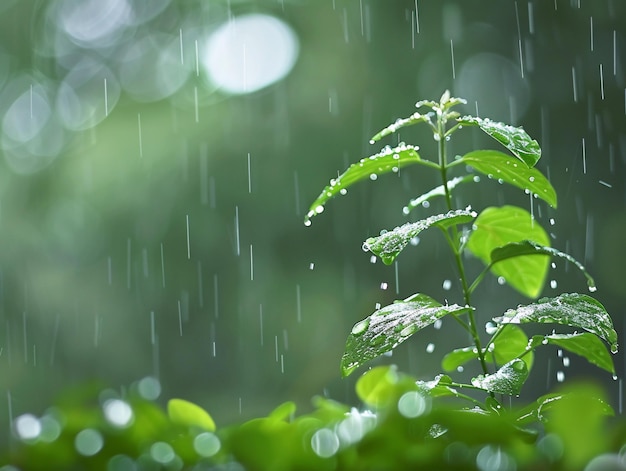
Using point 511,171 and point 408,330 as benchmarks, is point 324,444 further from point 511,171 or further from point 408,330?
point 511,171

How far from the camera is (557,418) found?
0.29m

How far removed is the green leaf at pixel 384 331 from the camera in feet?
1.86

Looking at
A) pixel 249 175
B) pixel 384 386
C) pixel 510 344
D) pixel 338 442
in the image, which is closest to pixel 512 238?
pixel 510 344

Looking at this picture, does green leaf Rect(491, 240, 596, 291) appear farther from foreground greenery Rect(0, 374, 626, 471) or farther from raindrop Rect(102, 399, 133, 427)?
raindrop Rect(102, 399, 133, 427)

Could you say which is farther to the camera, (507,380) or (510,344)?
(510,344)

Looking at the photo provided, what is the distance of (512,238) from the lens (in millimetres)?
792

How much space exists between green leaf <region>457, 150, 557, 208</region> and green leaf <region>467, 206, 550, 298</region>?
0.29 feet

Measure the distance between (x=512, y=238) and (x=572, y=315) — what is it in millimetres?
214

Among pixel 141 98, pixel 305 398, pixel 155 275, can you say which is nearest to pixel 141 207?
pixel 155 275

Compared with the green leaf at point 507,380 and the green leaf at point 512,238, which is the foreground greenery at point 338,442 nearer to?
the green leaf at point 507,380

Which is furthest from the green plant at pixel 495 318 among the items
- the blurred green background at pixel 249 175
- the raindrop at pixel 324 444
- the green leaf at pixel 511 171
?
the blurred green background at pixel 249 175

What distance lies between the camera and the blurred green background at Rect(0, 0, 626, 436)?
3.57 meters

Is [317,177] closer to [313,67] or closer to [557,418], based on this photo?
[313,67]

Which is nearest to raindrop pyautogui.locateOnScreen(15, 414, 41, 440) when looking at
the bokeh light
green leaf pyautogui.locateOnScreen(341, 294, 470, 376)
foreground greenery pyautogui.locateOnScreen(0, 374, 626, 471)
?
foreground greenery pyautogui.locateOnScreen(0, 374, 626, 471)
